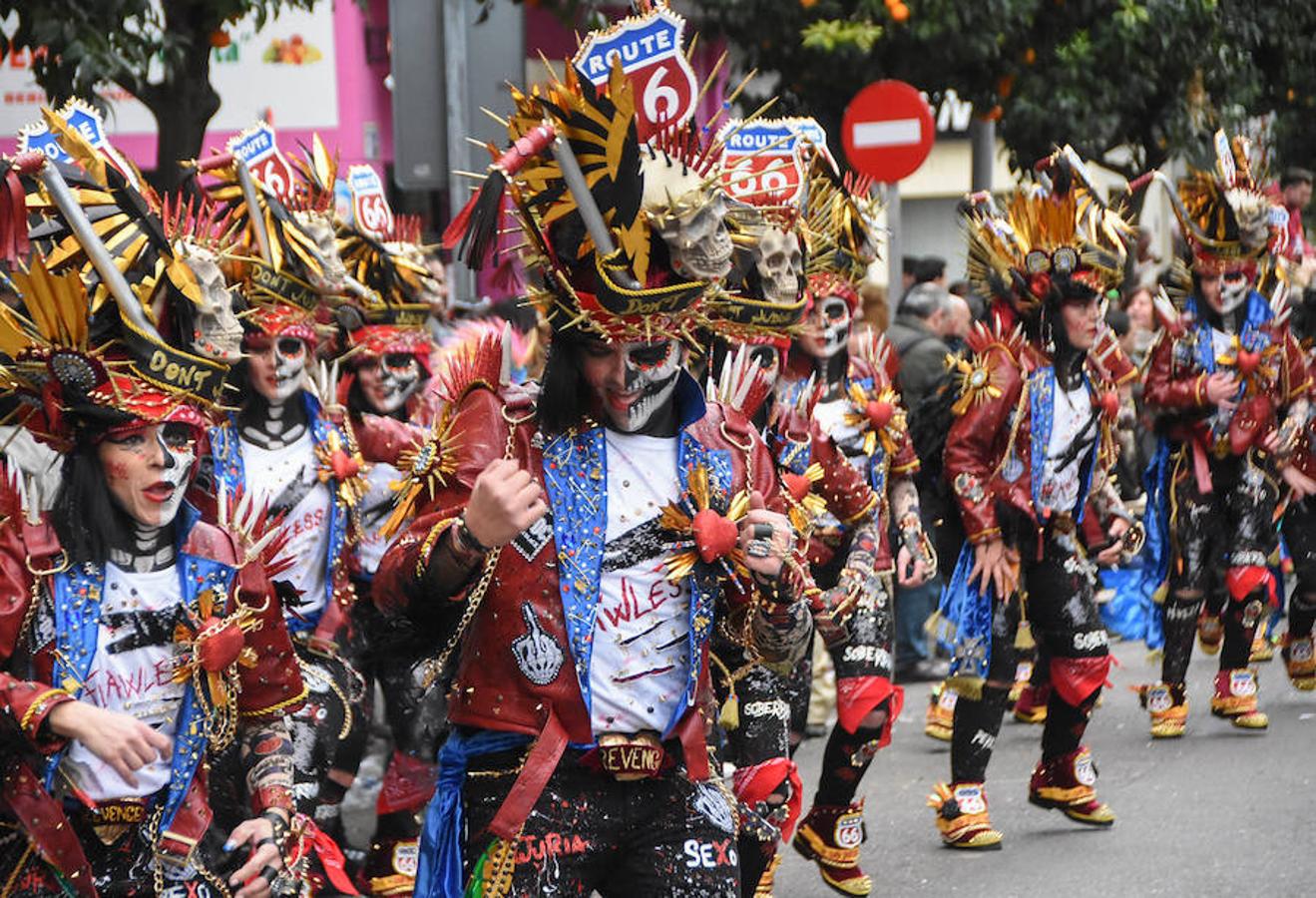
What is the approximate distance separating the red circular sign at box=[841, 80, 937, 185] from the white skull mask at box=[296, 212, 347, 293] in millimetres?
4892

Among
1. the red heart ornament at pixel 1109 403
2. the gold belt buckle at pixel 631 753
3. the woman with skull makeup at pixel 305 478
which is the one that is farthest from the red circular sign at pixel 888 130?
the gold belt buckle at pixel 631 753

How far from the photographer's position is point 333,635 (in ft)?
23.0

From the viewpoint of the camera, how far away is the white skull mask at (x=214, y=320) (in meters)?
4.43

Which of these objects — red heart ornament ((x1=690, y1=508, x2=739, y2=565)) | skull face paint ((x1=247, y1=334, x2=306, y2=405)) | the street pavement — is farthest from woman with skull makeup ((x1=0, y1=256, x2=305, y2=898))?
the street pavement

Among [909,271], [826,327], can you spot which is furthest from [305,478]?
[909,271]

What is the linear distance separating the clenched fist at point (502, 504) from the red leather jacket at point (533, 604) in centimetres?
20

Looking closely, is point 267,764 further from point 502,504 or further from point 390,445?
point 390,445

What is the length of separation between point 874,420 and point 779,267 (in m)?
1.23

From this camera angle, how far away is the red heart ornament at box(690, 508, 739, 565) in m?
4.30

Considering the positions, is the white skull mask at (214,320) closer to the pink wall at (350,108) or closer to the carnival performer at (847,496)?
the carnival performer at (847,496)

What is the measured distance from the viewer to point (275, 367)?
7078 mm

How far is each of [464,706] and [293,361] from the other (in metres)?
2.97

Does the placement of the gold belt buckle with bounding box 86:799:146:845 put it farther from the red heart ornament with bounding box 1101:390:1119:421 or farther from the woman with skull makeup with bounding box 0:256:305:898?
the red heart ornament with bounding box 1101:390:1119:421

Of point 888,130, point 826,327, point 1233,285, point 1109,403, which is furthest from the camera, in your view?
point 888,130
